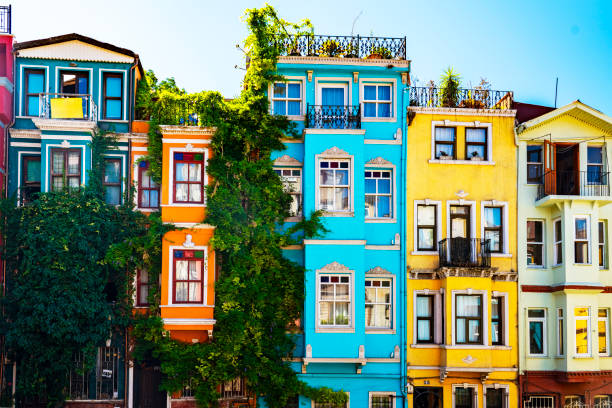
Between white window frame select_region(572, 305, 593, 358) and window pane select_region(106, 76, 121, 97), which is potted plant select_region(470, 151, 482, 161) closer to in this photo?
white window frame select_region(572, 305, 593, 358)

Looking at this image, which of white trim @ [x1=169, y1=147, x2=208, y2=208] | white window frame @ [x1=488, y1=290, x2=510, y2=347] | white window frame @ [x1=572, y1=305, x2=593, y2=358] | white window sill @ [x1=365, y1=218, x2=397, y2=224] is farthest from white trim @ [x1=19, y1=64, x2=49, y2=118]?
white window frame @ [x1=572, y1=305, x2=593, y2=358]

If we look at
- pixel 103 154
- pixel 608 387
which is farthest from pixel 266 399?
pixel 608 387

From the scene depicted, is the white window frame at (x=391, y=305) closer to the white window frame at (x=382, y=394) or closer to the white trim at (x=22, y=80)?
the white window frame at (x=382, y=394)

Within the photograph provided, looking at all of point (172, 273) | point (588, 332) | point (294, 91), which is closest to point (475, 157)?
point (294, 91)

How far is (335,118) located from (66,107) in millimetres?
9421

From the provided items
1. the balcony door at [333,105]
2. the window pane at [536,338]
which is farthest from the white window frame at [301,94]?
the window pane at [536,338]

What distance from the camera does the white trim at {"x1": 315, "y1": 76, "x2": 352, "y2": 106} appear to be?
28609 mm

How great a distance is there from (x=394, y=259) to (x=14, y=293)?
1284 cm

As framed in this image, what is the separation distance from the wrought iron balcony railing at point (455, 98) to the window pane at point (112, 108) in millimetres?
10702

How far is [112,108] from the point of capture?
28.3 m

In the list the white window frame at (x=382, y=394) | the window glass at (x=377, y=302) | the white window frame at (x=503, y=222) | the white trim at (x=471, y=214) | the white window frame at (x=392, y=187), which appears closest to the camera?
the white window frame at (x=382, y=394)

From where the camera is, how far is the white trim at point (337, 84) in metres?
28.6

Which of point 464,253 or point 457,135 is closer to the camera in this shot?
point 464,253

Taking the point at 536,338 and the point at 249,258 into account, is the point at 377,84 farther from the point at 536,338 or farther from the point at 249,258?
the point at 536,338
